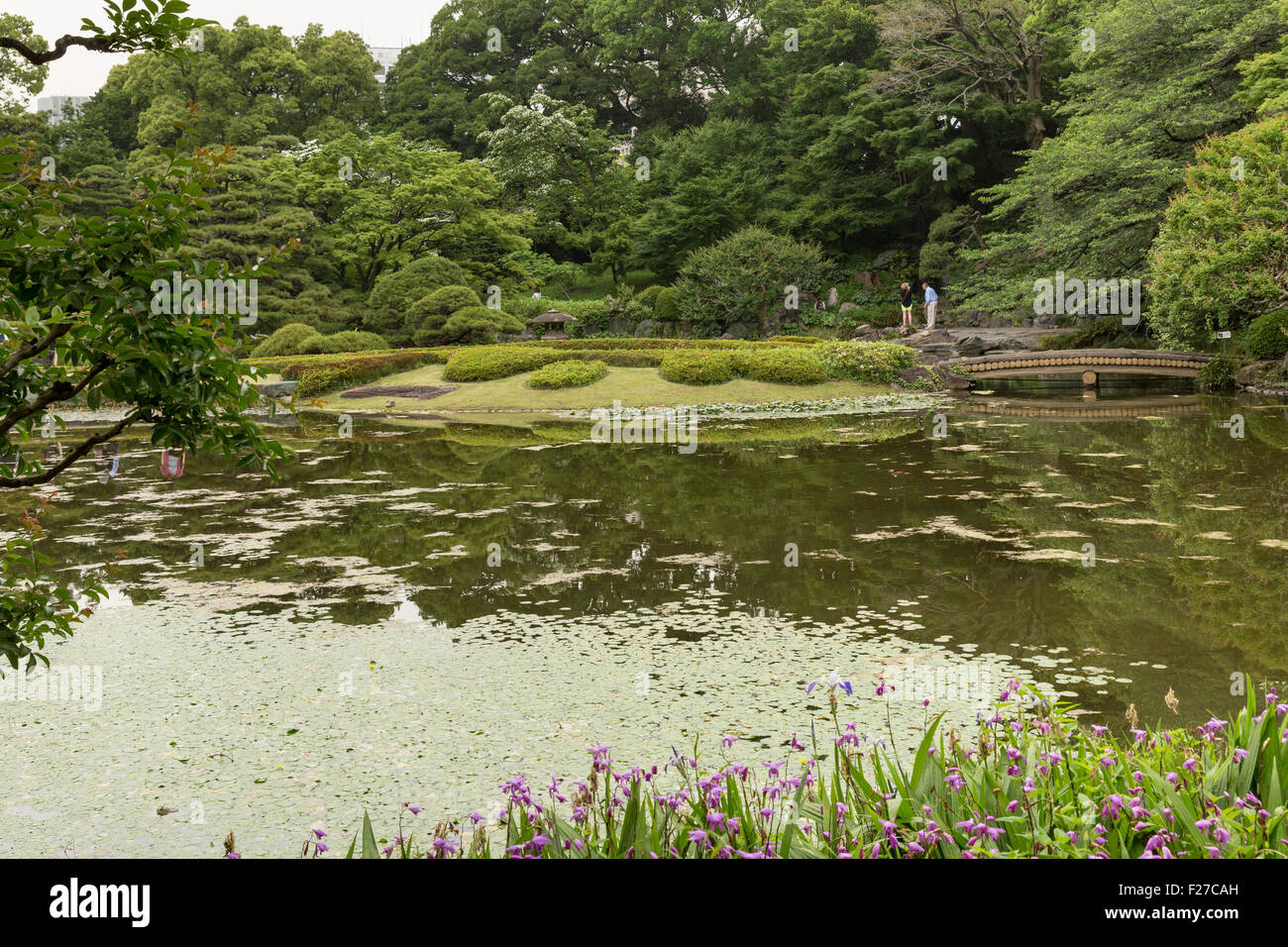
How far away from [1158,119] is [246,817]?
26073 millimetres

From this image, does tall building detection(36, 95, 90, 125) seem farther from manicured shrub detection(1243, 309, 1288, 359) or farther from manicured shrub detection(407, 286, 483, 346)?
manicured shrub detection(1243, 309, 1288, 359)

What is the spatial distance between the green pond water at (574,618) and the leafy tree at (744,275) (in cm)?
2152

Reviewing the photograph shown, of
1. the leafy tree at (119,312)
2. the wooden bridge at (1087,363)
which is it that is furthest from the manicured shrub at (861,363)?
the leafy tree at (119,312)

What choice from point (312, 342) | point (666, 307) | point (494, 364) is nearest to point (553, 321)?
point (666, 307)

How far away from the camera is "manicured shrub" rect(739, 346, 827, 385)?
22.2 meters

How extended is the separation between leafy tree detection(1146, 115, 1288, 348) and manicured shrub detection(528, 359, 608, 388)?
40.8ft

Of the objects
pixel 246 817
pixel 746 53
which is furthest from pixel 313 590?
pixel 746 53

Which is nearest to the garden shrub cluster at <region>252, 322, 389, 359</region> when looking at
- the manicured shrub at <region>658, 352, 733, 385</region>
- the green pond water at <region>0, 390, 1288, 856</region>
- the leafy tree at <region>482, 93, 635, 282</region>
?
the manicured shrub at <region>658, 352, 733, 385</region>

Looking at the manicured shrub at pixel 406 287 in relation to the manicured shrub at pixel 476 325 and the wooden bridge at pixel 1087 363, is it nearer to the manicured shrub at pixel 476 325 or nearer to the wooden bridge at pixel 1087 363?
the manicured shrub at pixel 476 325

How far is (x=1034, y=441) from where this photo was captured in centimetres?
1459

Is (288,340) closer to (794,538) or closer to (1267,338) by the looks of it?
(794,538)

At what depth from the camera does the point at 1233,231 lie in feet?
59.6

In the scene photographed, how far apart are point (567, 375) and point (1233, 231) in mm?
13916

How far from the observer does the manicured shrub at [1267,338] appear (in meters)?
20.7
